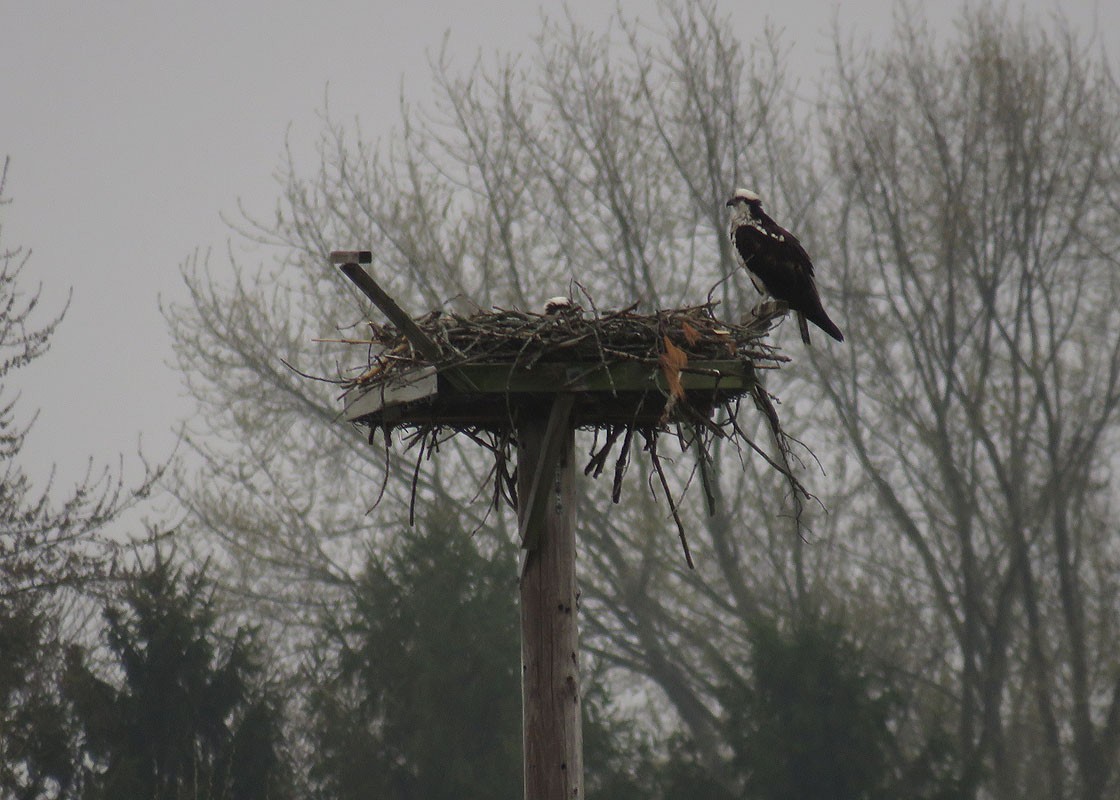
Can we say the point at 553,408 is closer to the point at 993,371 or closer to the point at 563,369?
the point at 563,369

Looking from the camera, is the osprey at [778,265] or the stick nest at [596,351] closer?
the stick nest at [596,351]

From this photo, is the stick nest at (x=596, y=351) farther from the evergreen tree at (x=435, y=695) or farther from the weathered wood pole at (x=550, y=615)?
the evergreen tree at (x=435, y=695)

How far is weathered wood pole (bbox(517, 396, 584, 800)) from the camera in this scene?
529 cm

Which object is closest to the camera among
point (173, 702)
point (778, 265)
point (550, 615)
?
point (550, 615)

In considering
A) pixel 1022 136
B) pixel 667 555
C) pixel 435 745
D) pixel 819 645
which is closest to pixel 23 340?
pixel 435 745

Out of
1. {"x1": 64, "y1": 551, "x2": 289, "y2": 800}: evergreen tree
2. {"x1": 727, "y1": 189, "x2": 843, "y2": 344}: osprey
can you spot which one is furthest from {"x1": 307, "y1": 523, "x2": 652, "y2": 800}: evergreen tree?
{"x1": 727, "y1": 189, "x2": 843, "y2": 344}: osprey

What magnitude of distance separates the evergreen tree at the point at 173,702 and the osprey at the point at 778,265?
1022cm

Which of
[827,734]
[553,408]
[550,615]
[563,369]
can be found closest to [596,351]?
[563,369]

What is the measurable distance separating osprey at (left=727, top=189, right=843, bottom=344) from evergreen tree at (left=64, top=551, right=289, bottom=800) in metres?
10.2

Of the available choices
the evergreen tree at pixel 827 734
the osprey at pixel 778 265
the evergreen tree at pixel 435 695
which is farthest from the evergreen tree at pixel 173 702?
the osprey at pixel 778 265

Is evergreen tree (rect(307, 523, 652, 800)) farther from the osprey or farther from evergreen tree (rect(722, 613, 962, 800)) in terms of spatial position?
the osprey

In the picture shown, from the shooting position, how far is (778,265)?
25.3 feet

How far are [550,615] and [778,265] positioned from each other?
3055 mm

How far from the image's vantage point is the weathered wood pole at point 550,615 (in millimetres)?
5289
